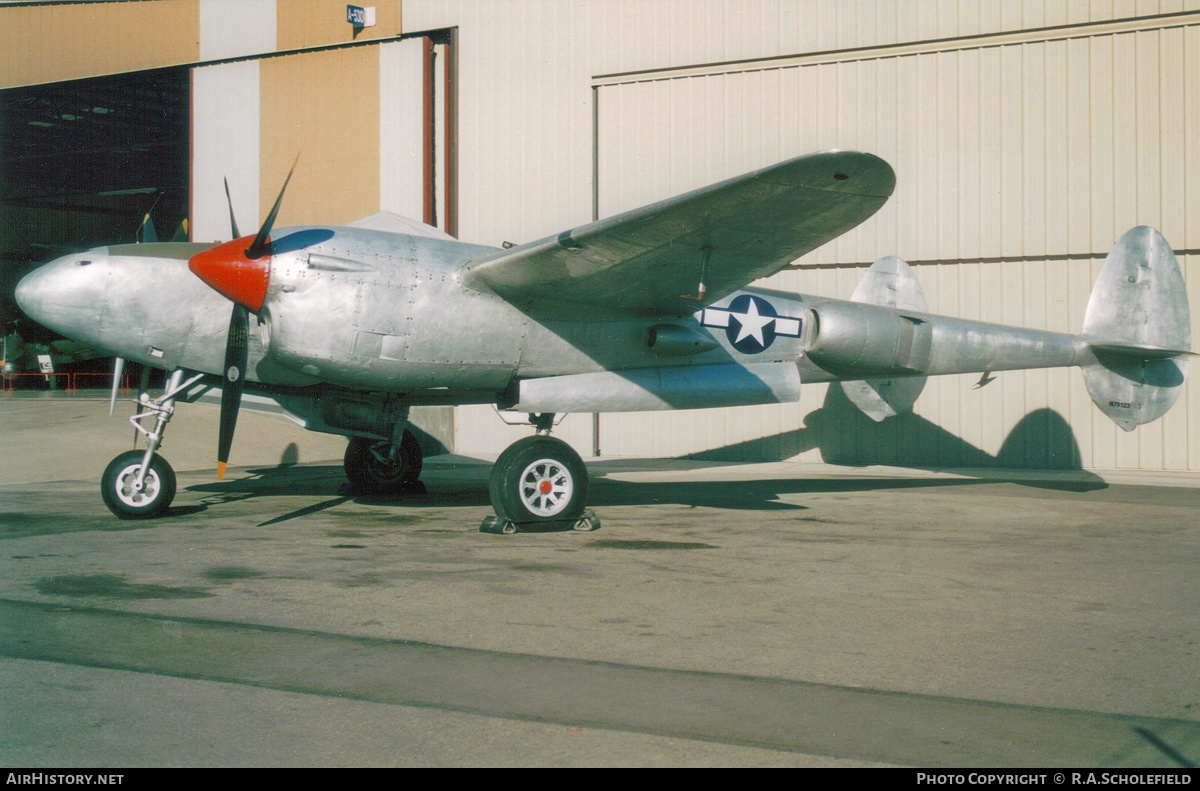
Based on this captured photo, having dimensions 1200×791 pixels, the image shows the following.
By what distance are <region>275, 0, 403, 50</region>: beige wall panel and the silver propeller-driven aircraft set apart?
1121 centimetres

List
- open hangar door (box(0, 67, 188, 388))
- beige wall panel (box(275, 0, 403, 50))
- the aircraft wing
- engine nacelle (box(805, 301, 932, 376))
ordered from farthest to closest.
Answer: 1. open hangar door (box(0, 67, 188, 388))
2. beige wall panel (box(275, 0, 403, 50))
3. engine nacelle (box(805, 301, 932, 376))
4. the aircraft wing

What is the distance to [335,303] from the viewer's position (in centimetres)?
801

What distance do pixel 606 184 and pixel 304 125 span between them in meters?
6.71

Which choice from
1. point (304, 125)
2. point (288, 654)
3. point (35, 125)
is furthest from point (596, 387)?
point (35, 125)

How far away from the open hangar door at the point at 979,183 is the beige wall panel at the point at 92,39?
11.1 meters

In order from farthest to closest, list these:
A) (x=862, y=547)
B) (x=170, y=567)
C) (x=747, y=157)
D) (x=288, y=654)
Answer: (x=747, y=157) → (x=862, y=547) → (x=170, y=567) → (x=288, y=654)

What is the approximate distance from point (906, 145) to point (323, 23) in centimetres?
1185

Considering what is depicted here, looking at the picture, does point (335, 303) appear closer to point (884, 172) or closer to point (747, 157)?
point (884, 172)

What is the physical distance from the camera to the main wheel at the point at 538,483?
845cm

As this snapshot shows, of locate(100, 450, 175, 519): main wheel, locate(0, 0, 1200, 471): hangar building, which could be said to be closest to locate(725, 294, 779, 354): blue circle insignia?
locate(100, 450, 175, 519): main wheel

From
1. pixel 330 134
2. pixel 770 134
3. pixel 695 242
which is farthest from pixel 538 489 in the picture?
pixel 330 134

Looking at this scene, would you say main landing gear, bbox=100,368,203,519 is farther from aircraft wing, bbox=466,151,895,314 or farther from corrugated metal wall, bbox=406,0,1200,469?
corrugated metal wall, bbox=406,0,1200,469

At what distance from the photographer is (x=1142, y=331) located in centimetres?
1145

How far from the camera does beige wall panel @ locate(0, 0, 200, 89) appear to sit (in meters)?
21.0
